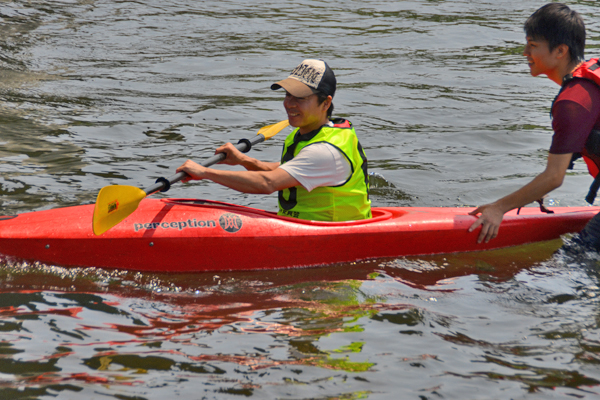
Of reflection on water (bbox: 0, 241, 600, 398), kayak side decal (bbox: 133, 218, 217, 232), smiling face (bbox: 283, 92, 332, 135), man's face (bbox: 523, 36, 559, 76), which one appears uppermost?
man's face (bbox: 523, 36, 559, 76)

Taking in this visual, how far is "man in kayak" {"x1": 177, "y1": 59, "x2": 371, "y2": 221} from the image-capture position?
141 inches

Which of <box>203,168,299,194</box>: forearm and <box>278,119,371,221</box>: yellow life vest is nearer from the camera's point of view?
<box>203,168,299,194</box>: forearm

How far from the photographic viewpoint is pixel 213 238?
3783mm

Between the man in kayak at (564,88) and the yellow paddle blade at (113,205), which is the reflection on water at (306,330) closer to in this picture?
the yellow paddle blade at (113,205)

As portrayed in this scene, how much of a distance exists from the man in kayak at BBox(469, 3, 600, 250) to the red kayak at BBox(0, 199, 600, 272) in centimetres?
76

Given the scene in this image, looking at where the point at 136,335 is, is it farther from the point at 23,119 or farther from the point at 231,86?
the point at 231,86

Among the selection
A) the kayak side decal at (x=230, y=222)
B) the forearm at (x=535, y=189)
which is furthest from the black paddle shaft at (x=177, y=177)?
the forearm at (x=535, y=189)

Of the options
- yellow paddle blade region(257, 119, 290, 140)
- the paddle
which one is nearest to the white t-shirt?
the paddle

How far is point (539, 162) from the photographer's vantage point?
6297mm

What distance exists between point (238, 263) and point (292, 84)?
1.15 metres

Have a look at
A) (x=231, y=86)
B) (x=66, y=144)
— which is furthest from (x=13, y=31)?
(x=66, y=144)

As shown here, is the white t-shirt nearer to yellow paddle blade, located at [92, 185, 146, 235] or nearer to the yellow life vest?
the yellow life vest

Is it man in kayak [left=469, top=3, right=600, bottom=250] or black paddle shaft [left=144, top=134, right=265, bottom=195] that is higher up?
man in kayak [left=469, top=3, right=600, bottom=250]

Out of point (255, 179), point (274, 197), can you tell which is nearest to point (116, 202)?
point (255, 179)
